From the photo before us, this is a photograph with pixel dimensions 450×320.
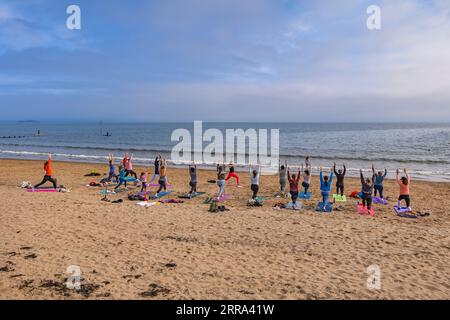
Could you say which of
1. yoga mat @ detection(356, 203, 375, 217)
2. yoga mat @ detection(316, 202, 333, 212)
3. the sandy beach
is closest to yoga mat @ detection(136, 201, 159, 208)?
the sandy beach

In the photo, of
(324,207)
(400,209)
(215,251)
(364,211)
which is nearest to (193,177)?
(324,207)

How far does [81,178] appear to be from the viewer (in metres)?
22.5

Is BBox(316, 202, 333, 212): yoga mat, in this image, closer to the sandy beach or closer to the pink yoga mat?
the sandy beach

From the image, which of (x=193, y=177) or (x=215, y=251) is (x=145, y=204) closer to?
(x=193, y=177)

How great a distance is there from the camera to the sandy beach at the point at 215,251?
22.9ft

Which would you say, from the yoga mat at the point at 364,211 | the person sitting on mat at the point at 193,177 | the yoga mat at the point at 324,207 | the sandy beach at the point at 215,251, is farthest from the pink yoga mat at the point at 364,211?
the person sitting on mat at the point at 193,177

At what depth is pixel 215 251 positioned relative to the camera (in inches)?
359

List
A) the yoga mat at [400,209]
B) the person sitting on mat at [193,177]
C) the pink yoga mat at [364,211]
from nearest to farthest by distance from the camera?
the pink yoga mat at [364,211]
the yoga mat at [400,209]
the person sitting on mat at [193,177]

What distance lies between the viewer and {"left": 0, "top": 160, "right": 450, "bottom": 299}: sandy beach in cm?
696

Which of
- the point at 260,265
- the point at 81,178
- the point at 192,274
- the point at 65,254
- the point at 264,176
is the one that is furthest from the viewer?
the point at 264,176

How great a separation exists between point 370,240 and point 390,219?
3.10m

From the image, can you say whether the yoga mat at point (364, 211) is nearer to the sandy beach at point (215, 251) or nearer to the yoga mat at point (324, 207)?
the sandy beach at point (215, 251)
